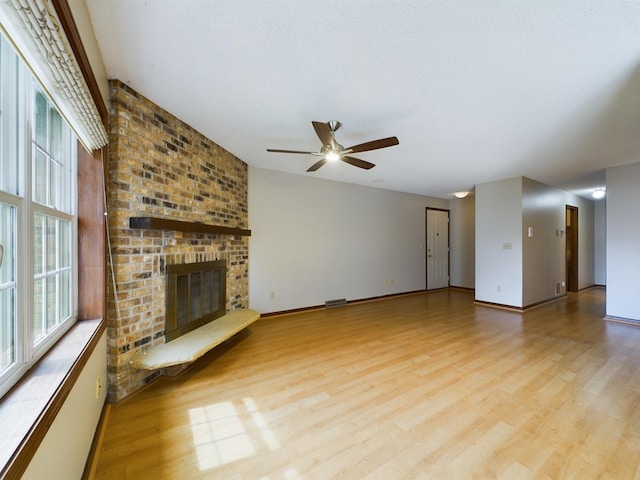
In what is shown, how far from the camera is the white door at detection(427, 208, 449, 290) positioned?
6.84 meters

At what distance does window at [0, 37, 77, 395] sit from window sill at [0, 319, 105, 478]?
5 cm

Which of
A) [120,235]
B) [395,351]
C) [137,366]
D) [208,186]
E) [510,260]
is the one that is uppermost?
[208,186]

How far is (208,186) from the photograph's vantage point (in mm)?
3139

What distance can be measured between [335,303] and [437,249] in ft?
11.3

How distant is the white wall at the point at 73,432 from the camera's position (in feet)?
3.26

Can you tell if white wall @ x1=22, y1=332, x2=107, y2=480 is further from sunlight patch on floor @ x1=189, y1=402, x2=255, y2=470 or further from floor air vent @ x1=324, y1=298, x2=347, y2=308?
floor air vent @ x1=324, y1=298, x2=347, y2=308

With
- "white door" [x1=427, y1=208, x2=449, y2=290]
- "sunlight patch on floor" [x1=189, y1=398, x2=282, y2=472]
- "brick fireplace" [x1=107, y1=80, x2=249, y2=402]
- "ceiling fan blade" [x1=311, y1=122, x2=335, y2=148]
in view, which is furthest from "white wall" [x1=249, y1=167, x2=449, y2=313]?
"sunlight patch on floor" [x1=189, y1=398, x2=282, y2=472]

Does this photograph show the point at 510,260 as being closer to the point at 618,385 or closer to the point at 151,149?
the point at 618,385

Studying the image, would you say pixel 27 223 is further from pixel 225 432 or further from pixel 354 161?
pixel 354 161

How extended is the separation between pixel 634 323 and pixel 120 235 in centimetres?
653

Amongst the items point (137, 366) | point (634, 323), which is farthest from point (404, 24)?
point (634, 323)

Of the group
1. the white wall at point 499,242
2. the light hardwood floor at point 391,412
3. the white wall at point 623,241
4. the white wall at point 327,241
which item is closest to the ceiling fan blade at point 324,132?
the white wall at point 327,241

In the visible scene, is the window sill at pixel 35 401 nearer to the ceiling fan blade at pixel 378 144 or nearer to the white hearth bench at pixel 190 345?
the white hearth bench at pixel 190 345

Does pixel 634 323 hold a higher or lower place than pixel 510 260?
lower
